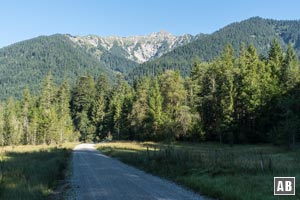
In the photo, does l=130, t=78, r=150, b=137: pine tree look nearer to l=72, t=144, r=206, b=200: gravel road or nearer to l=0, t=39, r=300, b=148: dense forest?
l=0, t=39, r=300, b=148: dense forest

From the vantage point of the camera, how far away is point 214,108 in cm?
7400

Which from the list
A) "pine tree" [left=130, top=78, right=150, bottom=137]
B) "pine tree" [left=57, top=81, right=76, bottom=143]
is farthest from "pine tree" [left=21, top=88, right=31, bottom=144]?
"pine tree" [left=130, top=78, right=150, bottom=137]

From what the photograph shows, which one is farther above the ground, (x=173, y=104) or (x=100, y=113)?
(x=173, y=104)

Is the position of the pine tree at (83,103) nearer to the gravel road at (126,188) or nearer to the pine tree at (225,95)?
the pine tree at (225,95)

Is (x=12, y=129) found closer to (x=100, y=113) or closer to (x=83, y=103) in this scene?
(x=100, y=113)

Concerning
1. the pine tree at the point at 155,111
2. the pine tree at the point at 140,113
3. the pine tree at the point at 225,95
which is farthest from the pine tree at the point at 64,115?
the pine tree at the point at 225,95

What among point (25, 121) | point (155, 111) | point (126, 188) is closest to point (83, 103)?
point (25, 121)

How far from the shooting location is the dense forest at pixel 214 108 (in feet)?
210

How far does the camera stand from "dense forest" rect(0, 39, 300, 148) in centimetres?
6397

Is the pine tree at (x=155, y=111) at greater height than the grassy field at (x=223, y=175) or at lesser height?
greater

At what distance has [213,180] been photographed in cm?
1728

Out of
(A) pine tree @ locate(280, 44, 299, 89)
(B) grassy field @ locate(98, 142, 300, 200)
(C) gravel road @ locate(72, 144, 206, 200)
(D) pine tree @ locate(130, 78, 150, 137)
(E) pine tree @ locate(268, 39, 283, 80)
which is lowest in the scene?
(C) gravel road @ locate(72, 144, 206, 200)

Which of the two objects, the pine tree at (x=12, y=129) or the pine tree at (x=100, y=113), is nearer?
the pine tree at (x=12, y=129)

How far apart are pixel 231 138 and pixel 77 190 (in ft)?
170
